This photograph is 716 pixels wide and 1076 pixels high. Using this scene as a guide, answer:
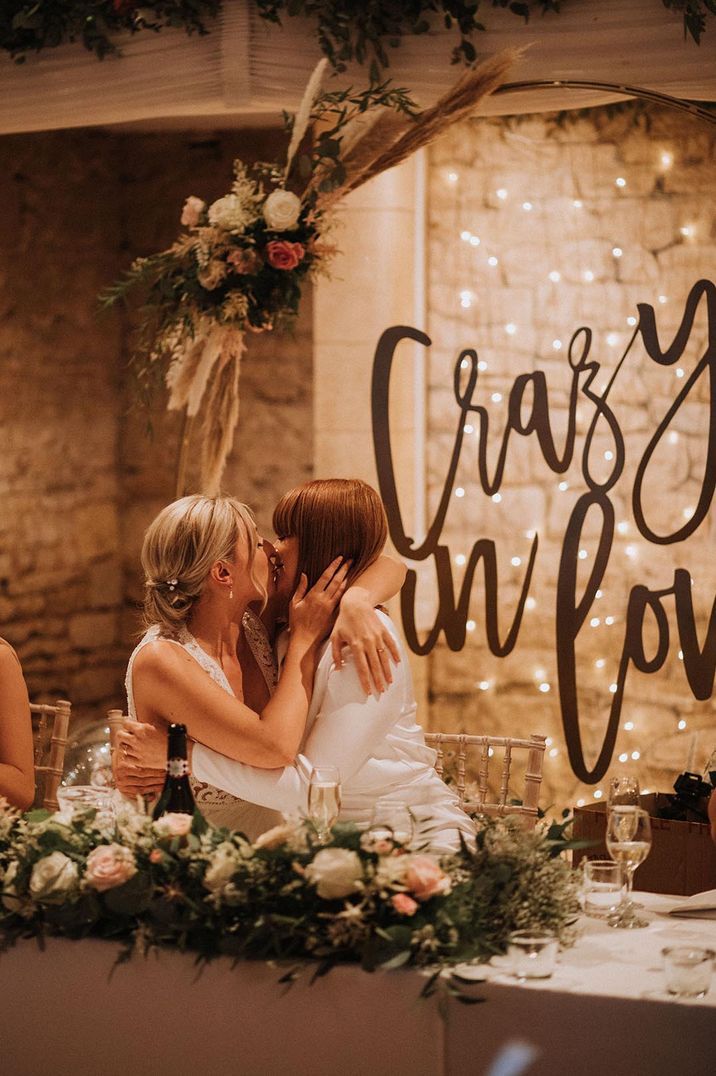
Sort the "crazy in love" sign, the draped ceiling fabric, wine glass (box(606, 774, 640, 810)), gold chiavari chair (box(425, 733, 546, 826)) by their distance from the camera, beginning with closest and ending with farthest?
wine glass (box(606, 774, 640, 810))
gold chiavari chair (box(425, 733, 546, 826))
the draped ceiling fabric
the "crazy in love" sign

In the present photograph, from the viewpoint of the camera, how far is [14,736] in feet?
10.6

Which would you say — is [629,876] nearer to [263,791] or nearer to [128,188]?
[263,791]

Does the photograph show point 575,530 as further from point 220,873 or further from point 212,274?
point 220,873

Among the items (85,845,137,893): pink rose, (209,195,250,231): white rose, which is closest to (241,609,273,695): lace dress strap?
(85,845,137,893): pink rose

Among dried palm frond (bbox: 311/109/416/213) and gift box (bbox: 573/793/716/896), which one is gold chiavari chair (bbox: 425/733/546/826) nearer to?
gift box (bbox: 573/793/716/896)

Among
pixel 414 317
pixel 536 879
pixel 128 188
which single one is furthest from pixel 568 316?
pixel 536 879

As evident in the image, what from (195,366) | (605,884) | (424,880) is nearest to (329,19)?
(195,366)

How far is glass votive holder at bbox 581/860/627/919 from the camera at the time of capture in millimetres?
2285

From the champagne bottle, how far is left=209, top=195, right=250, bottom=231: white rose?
81.0 inches

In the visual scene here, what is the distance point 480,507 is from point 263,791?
2.81 metres

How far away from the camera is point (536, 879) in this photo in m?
2.14

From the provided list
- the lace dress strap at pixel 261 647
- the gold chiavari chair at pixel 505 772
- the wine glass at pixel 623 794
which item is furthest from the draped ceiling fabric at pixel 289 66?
the wine glass at pixel 623 794

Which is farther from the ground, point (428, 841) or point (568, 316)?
point (568, 316)

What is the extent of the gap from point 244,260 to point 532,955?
250cm
